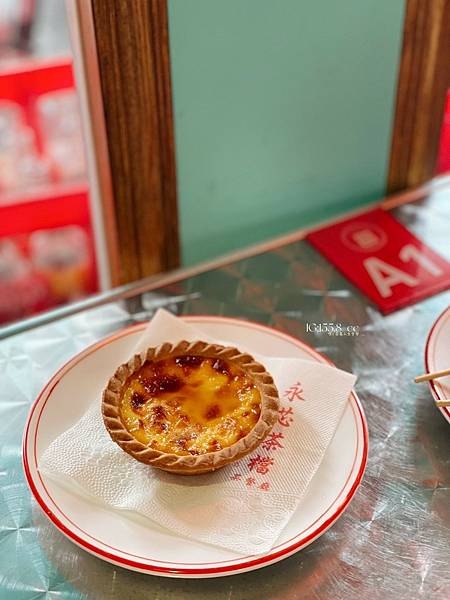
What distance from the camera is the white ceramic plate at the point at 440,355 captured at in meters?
1.12

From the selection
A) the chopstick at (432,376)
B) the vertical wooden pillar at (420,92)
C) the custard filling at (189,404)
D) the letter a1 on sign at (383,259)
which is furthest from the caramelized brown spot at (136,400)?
the vertical wooden pillar at (420,92)

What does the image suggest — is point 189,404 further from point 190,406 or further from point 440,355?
point 440,355

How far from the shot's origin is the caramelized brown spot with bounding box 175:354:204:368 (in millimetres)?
1104

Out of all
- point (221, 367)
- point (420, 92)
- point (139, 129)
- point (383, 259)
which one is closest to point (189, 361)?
point (221, 367)

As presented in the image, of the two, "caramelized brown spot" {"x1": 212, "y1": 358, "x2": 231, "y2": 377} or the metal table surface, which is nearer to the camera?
the metal table surface

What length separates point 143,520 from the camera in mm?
964

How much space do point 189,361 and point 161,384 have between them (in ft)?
0.19

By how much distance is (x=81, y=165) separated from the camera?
2520 mm

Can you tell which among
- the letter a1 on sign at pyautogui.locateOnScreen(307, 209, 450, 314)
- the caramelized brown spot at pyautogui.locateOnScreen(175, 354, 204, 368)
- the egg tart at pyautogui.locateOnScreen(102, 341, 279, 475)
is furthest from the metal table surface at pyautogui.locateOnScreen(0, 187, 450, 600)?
the caramelized brown spot at pyautogui.locateOnScreen(175, 354, 204, 368)

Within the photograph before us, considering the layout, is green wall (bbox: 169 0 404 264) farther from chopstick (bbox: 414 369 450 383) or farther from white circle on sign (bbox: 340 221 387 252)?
chopstick (bbox: 414 369 450 383)

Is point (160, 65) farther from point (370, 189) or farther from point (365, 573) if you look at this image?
point (365, 573)

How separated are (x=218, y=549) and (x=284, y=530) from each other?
84 millimetres

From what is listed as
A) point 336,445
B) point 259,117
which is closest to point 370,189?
point 259,117

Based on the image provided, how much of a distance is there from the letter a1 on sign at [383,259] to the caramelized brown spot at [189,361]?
0.42 m
